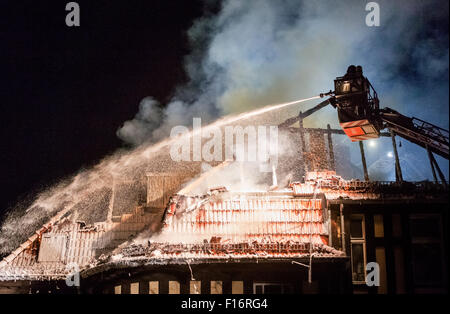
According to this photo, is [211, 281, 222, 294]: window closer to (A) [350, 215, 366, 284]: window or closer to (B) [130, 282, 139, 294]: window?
(B) [130, 282, 139, 294]: window

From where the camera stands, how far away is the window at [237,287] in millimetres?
11977

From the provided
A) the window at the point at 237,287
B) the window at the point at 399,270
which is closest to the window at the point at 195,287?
the window at the point at 237,287

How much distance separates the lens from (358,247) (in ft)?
42.0

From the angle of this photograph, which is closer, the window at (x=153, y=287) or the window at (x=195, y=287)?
the window at (x=195, y=287)

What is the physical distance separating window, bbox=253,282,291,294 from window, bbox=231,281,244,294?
0.56 m

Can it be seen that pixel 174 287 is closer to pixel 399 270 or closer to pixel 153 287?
pixel 153 287

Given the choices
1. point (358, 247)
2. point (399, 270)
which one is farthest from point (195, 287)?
point (399, 270)

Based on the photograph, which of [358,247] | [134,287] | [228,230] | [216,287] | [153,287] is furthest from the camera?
[228,230]

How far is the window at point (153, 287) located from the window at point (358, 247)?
8553mm

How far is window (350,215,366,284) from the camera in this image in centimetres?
1249

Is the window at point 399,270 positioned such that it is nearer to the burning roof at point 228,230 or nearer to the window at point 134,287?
the burning roof at point 228,230

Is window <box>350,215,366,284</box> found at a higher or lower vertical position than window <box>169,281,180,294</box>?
higher

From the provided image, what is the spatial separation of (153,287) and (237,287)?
3.60 metres

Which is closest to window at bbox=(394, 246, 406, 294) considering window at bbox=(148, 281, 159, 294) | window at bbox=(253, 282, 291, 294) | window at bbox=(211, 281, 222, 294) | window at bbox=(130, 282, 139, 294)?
window at bbox=(253, 282, 291, 294)
